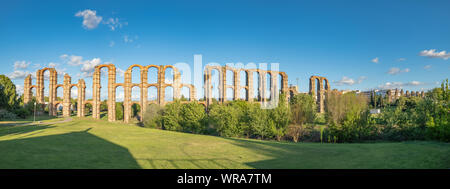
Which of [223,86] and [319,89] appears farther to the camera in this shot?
[319,89]

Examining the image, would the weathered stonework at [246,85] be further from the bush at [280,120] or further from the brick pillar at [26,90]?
the brick pillar at [26,90]

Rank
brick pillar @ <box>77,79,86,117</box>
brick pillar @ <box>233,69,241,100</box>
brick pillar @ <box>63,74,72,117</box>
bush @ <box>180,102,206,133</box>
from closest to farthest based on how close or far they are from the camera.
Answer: bush @ <box>180,102,206,133</box> → brick pillar @ <box>63,74,72,117</box> → brick pillar @ <box>77,79,86,117</box> → brick pillar @ <box>233,69,241,100</box>

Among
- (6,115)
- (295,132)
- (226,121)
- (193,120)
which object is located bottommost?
(295,132)

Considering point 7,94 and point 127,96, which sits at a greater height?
point 7,94

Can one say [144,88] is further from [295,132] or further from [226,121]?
[295,132]

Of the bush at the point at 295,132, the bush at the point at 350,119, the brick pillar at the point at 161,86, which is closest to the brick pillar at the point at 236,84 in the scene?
the brick pillar at the point at 161,86

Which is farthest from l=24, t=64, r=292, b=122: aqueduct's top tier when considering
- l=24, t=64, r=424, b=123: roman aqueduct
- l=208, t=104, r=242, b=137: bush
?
l=208, t=104, r=242, b=137: bush

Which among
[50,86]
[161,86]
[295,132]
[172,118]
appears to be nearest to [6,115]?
[50,86]

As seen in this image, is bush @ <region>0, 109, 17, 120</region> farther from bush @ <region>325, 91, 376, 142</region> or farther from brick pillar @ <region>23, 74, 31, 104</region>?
bush @ <region>325, 91, 376, 142</region>

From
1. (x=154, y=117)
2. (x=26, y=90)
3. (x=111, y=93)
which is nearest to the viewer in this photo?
(x=154, y=117)

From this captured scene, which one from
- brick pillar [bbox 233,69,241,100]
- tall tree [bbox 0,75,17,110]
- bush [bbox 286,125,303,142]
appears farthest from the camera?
brick pillar [bbox 233,69,241,100]

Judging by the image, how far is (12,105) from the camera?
3569 centimetres
